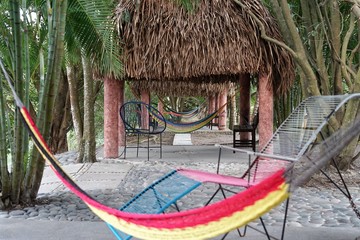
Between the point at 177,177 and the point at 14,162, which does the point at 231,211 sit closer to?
the point at 177,177

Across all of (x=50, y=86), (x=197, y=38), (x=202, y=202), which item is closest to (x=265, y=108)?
(x=197, y=38)

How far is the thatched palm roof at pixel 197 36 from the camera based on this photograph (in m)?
5.09

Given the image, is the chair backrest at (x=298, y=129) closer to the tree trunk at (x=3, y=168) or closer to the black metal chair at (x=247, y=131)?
the tree trunk at (x=3, y=168)

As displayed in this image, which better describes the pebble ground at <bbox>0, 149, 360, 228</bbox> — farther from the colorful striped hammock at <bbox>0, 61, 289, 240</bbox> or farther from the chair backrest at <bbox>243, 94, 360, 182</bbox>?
the colorful striped hammock at <bbox>0, 61, 289, 240</bbox>

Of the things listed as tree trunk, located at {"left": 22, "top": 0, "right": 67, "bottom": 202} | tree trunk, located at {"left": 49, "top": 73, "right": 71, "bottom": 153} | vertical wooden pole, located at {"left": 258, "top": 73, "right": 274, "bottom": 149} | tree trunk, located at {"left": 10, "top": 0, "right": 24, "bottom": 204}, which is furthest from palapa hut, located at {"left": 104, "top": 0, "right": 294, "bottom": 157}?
tree trunk, located at {"left": 49, "top": 73, "right": 71, "bottom": 153}

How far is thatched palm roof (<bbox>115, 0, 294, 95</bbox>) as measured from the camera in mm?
5094

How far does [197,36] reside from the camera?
5.11 m

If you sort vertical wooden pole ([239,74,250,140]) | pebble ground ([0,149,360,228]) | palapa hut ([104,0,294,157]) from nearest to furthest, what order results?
pebble ground ([0,149,360,228]), palapa hut ([104,0,294,157]), vertical wooden pole ([239,74,250,140])

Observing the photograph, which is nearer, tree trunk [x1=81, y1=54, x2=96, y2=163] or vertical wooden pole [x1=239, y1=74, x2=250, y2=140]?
tree trunk [x1=81, y1=54, x2=96, y2=163]

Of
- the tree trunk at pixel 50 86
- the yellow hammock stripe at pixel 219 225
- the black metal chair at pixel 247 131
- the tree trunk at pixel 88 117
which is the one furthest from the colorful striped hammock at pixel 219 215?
the black metal chair at pixel 247 131

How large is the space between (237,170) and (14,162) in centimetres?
255

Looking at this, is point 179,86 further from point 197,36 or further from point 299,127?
point 299,127

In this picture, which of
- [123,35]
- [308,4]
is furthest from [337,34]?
[123,35]

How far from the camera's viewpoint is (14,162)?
265cm
